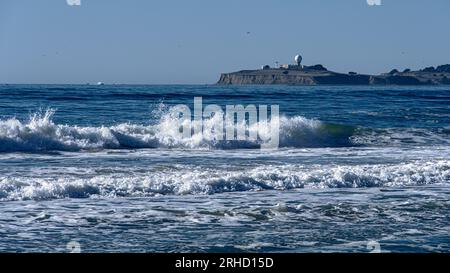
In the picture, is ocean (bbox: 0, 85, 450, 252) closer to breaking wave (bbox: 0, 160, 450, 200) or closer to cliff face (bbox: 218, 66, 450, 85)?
breaking wave (bbox: 0, 160, 450, 200)

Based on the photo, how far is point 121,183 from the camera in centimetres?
1339

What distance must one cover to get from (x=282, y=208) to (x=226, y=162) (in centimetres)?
648

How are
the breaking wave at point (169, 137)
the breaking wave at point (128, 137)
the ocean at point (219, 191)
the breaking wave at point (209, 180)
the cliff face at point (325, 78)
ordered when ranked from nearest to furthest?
the ocean at point (219, 191) → the breaking wave at point (209, 180) → the breaking wave at point (128, 137) → the breaking wave at point (169, 137) → the cliff face at point (325, 78)

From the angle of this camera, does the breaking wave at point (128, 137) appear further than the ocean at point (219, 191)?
Yes

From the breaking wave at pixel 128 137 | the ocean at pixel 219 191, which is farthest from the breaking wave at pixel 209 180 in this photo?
the breaking wave at pixel 128 137

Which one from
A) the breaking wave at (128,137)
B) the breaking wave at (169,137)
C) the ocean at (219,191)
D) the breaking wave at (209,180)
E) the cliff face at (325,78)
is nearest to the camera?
the ocean at (219,191)

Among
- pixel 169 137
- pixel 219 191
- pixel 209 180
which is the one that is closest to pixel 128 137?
pixel 169 137

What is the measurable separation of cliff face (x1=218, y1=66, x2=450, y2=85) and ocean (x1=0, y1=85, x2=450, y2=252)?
259ft

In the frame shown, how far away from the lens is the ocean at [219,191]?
30.3ft

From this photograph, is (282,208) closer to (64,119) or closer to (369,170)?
(369,170)

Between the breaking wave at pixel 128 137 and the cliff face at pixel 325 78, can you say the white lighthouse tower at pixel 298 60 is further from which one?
the breaking wave at pixel 128 137

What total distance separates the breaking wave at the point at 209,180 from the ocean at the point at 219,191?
0.03 metres

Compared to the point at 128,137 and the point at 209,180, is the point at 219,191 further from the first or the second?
the point at 128,137
